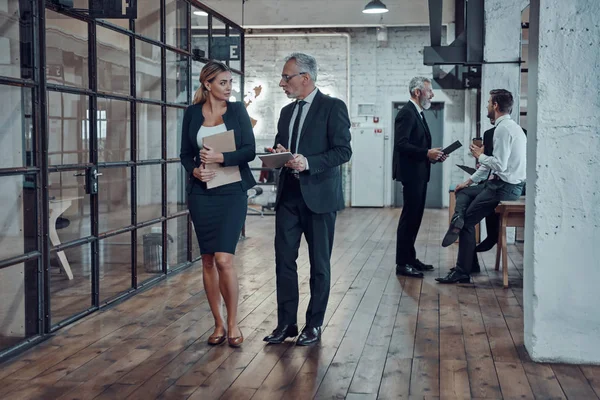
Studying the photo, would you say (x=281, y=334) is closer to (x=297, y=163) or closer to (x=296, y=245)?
(x=296, y=245)

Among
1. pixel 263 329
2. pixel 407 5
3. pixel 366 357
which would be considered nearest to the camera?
pixel 366 357

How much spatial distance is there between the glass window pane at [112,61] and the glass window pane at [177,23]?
3.13 ft

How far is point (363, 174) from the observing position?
14.8 metres

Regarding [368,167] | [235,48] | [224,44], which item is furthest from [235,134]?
[368,167]

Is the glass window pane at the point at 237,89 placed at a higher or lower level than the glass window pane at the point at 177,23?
lower

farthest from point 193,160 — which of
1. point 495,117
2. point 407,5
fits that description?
point 407,5

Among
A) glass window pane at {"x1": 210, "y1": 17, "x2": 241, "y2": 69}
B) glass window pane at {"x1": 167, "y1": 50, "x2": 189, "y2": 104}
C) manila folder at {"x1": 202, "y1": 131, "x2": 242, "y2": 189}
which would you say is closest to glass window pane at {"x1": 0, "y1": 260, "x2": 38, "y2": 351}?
manila folder at {"x1": 202, "y1": 131, "x2": 242, "y2": 189}

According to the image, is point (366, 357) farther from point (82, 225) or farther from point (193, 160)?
point (82, 225)

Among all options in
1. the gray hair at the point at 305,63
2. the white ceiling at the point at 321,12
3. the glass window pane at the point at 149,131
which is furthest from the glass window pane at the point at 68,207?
the white ceiling at the point at 321,12

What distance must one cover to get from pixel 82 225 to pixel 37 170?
0.73 m

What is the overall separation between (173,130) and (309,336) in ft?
9.52

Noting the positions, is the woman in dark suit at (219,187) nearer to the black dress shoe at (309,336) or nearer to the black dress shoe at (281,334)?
the black dress shoe at (281,334)

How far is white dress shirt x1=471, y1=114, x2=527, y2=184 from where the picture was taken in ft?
19.3

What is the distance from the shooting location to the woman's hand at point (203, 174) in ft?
13.2
